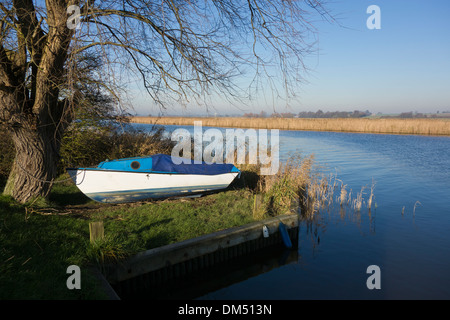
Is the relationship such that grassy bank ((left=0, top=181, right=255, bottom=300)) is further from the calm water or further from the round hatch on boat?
the calm water

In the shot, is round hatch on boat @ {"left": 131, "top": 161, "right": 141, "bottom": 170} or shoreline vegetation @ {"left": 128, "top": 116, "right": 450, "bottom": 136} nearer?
round hatch on boat @ {"left": 131, "top": 161, "right": 141, "bottom": 170}

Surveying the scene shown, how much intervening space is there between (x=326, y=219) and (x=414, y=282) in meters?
4.02

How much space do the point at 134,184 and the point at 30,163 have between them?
273cm

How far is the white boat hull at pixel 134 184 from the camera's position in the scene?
8.77 meters

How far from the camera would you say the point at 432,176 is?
1716cm

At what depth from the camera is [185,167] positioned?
32.4ft

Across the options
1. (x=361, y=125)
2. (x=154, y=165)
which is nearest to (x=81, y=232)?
(x=154, y=165)

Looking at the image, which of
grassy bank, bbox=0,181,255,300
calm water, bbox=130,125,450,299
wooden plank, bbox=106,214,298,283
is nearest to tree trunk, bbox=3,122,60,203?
grassy bank, bbox=0,181,255,300

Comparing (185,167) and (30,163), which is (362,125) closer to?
(185,167)

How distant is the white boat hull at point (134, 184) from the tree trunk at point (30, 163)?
0.98 meters

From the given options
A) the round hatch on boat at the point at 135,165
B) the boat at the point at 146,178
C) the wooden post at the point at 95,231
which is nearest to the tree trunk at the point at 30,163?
the boat at the point at 146,178

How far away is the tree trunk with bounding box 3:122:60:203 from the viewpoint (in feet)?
24.0
